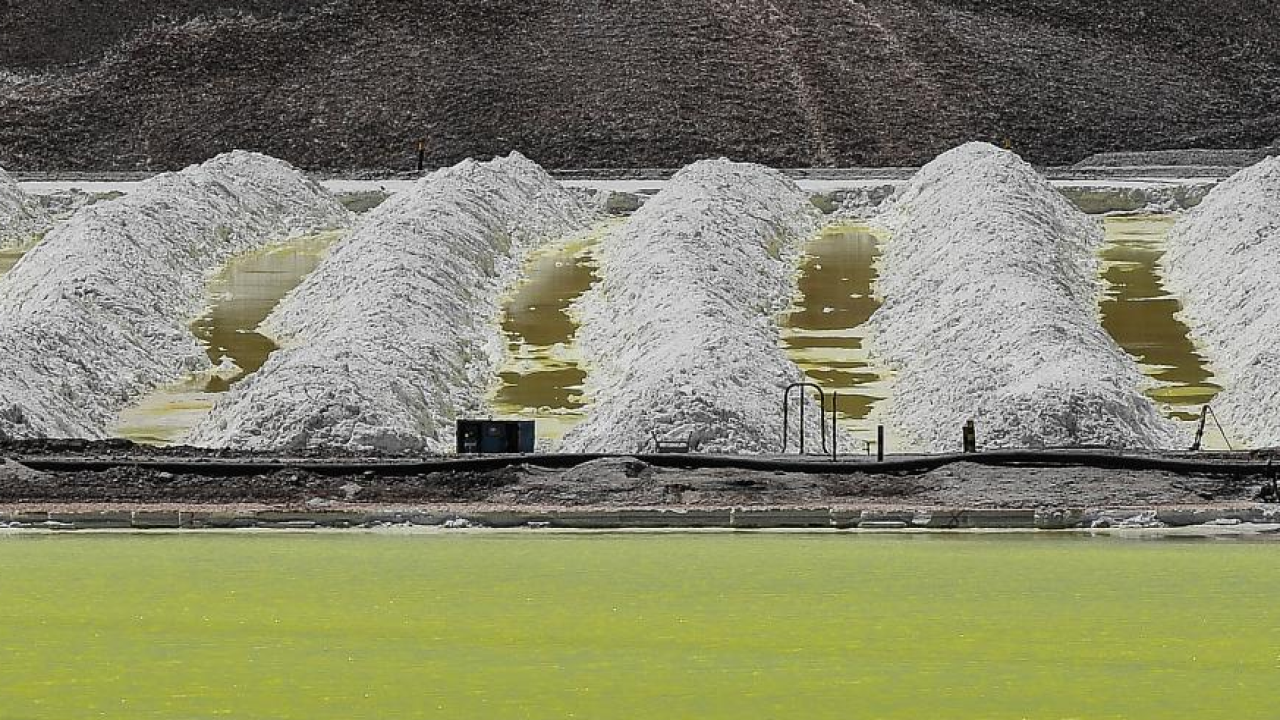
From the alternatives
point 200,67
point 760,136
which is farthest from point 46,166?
point 760,136

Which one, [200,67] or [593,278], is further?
[200,67]

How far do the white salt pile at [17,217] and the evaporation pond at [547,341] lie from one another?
29.8ft

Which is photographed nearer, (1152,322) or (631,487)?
(631,487)

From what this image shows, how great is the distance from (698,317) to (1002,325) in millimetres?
3204

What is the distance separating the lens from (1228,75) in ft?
195

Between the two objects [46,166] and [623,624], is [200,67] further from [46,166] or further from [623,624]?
[623,624]

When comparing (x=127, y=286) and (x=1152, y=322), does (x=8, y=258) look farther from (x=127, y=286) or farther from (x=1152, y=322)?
(x=1152, y=322)

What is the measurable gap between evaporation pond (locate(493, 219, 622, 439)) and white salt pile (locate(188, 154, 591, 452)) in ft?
0.77

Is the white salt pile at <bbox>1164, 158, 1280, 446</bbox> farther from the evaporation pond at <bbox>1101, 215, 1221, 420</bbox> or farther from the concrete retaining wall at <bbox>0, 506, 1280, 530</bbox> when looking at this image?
the concrete retaining wall at <bbox>0, 506, 1280, 530</bbox>

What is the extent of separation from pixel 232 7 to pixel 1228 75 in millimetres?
28551

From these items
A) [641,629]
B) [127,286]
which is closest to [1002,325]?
[127,286]

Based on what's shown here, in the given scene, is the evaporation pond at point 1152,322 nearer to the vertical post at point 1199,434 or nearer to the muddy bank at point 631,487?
the vertical post at point 1199,434

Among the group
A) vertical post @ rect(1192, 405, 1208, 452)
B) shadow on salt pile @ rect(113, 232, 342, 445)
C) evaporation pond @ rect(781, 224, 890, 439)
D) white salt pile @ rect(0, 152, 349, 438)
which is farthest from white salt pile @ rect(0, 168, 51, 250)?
vertical post @ rect(1192, 405, 1208, 452)

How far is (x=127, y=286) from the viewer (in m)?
25.8
